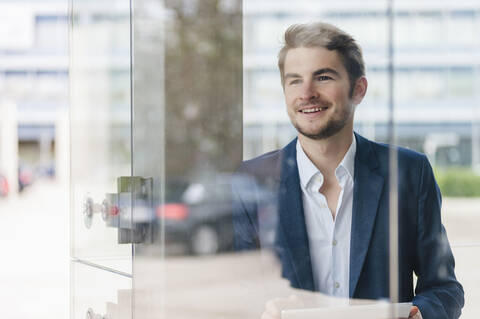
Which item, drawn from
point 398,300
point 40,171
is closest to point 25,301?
point 398,300

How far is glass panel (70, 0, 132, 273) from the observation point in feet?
5.87

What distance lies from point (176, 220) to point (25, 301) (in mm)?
4195

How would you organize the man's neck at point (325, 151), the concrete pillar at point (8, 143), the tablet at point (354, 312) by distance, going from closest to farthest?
the tablet at point (354, 312)
the man's neck at point (325, 151)
the concrete pillar at point (8, 143)

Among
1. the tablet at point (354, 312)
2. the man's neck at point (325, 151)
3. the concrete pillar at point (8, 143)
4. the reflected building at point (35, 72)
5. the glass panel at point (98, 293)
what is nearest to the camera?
the tablet at point (354, 312)

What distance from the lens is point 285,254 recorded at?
163 cm

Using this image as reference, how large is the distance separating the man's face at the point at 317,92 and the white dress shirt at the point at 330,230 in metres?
0.06

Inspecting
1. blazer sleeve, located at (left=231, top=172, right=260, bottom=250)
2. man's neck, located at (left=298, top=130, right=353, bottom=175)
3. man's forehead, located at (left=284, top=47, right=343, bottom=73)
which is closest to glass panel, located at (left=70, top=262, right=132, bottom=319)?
blazer sleeve, located at (left=231, top=172, right=260, bottom=250)

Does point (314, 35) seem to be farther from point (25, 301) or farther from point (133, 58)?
point (25, 301)

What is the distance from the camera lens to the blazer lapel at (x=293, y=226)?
5.31 ft

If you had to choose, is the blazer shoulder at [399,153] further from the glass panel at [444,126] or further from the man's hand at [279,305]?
the man's hand at [279,305]

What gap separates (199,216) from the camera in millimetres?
1729

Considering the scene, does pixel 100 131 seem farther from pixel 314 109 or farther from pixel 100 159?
pixel 314 109

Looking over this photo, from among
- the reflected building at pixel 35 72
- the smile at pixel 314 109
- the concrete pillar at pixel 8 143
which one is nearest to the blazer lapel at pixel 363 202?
the smile at pixel 314 109

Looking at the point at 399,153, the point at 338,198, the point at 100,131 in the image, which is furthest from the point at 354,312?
the point at 100,131
